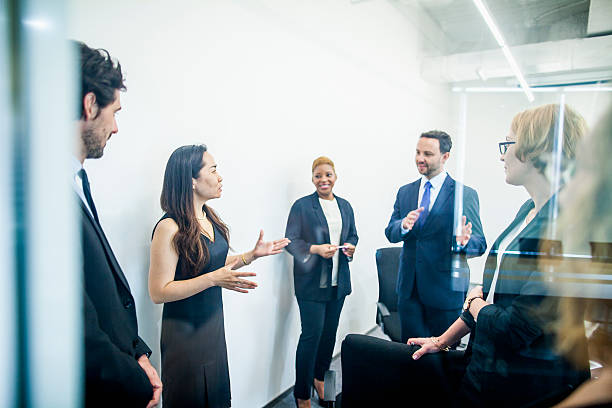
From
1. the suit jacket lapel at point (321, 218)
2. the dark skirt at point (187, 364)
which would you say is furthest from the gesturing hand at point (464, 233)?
the dark skirt at point (187, 364)

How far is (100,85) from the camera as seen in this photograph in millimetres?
664

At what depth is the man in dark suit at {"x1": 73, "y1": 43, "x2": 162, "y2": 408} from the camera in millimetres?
583

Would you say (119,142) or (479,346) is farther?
(119,142)

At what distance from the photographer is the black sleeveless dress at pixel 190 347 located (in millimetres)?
1149

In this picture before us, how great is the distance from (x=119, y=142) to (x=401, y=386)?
110 centimetres

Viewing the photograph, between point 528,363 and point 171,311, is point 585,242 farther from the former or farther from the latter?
point 171,311

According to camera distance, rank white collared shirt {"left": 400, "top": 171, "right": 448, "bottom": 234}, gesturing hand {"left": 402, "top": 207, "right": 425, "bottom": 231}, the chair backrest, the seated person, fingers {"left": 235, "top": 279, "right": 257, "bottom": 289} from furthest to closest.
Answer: the chair backrest
gesturing hand {"left": 402, "top": 207, "right": 425, "bottom": 231}
white collared shirt {"left": 400, "top": 171, "right": 448, "bottom": 234}
fingers {"left": 235, "top": 279, "right": 257, "bottom": 289}
the seated person

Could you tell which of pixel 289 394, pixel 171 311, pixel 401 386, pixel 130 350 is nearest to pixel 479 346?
pixel 401 386

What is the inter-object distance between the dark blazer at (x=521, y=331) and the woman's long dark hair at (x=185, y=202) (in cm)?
83

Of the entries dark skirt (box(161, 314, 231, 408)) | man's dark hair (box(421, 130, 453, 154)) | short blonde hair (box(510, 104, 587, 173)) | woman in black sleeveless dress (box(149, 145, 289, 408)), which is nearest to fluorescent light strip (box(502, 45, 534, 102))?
short blonde hair (box(510, 104, 587, 173))

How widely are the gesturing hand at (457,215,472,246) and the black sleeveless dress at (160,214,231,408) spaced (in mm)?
807

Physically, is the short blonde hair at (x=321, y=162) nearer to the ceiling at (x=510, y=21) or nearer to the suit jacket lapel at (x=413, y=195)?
the suit jacket lapel at (x=413, y=195)

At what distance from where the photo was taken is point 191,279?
3.61ft

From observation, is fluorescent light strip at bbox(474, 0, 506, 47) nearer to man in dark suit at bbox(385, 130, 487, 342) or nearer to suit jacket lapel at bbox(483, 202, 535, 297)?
man in dark suit at bbox(385, 130, 487, 342)
